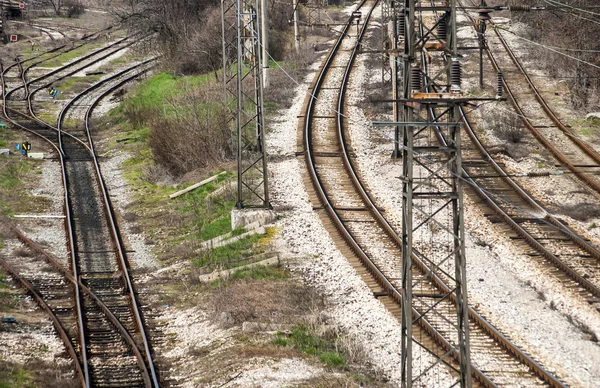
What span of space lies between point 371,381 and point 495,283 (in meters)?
4.90

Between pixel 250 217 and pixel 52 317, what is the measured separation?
642cm

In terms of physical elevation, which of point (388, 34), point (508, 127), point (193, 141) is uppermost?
point (388, 34)

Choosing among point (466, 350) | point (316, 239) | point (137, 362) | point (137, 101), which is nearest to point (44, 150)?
point (137, 101)

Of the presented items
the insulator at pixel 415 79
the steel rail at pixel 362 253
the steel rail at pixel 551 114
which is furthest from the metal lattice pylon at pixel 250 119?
the steel rail at pixel 551 114

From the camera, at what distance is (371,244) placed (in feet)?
66.0

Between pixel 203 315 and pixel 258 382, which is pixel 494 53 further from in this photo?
pixel 258 382

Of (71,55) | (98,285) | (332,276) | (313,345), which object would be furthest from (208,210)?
(71,55)

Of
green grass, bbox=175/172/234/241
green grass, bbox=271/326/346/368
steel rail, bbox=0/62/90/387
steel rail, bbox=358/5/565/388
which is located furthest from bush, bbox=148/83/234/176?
green grass, bbox=271/326/346/368

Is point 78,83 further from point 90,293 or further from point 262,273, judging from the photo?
point 262,273

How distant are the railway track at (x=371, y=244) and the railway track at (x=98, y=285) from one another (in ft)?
16.3

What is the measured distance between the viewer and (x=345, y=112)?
110 ft

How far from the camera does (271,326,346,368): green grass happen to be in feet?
46.2

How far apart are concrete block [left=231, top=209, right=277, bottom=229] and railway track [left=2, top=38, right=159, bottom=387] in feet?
9.92

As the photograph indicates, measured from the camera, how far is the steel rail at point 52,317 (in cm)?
1518
